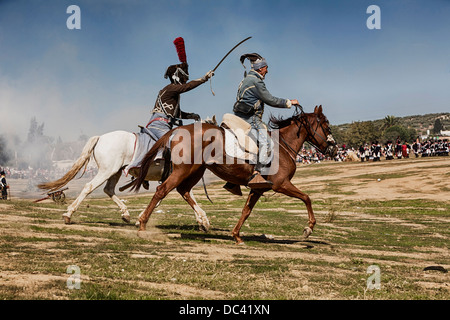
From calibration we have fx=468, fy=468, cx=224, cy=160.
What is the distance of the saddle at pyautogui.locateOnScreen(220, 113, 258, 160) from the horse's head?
74.5 inches

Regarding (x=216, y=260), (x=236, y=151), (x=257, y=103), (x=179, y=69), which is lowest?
(x=216, y=260)

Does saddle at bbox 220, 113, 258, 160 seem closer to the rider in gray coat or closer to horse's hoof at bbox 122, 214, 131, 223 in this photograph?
the rider in gray coat

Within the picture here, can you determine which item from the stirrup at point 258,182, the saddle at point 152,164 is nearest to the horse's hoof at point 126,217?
the saddle at point 152,164

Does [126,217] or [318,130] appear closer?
[318,130]

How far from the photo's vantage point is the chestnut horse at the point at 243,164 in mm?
10336

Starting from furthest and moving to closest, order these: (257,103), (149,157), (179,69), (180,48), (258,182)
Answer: (180,48) → (179,69) → (149,157) → (257,103) → (258,182)

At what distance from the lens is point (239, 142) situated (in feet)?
34.1

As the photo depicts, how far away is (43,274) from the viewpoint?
6.02 m

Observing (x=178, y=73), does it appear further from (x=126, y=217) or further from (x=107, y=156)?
(x=126, y=217)

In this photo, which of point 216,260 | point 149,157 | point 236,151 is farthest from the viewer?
point 149,157

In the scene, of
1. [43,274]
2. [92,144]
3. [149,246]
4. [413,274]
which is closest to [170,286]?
[43,274]

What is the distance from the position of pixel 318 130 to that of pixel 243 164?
2.49 meters

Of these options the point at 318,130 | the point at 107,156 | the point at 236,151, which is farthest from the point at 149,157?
the point at 318,130

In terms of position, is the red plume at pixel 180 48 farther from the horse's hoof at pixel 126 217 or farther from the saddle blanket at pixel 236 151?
the horse's hoof at pixel 126 217
